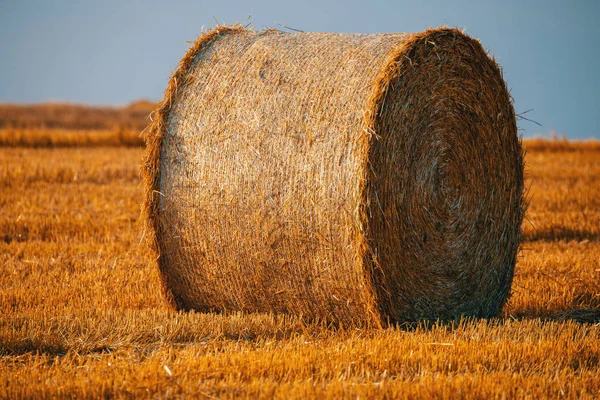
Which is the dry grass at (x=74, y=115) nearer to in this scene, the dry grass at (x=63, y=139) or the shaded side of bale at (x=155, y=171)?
the dry grass at (x=63, y=139)

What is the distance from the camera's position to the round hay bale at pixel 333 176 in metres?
5.68

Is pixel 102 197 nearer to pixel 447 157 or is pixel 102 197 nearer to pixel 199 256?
pixel 199 256

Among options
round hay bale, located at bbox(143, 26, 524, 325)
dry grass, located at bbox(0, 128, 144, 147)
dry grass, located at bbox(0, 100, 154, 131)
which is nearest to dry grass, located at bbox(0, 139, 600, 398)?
round hay bale, located at bbox(143, 26, 524, 325)

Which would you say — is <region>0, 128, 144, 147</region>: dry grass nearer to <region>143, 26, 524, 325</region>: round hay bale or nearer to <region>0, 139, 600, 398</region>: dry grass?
<region>0, 139, 600, 398</region>: dry grass

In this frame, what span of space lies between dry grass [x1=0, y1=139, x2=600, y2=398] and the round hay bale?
295mm

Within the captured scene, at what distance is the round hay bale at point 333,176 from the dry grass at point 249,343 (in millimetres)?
295

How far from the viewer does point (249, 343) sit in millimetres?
5480

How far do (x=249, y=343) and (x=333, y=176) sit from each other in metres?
1.31

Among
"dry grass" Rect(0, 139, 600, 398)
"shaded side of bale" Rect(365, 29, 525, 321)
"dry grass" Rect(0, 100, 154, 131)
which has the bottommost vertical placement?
"dry grass" Rect(0, 139, 600, 398)

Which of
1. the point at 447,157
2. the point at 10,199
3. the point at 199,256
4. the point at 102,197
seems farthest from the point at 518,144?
the point at 10,199

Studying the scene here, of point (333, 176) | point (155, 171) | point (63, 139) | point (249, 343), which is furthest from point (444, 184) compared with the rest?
point (63, 139)

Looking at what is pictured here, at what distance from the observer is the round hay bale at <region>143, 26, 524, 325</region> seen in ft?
18.6

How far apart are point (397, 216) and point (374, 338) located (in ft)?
3.06

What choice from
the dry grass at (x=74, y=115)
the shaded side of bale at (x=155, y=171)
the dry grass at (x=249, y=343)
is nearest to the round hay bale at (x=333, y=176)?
the shaded side of bale at (x=155, y=171)
